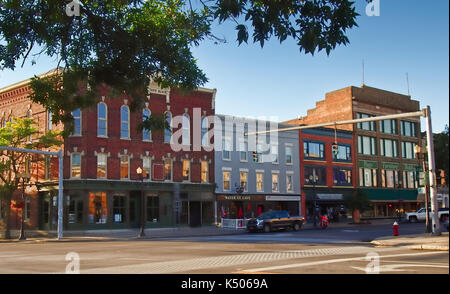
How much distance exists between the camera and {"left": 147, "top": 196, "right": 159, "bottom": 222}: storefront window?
42312mm

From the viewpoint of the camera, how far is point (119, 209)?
40.8 m

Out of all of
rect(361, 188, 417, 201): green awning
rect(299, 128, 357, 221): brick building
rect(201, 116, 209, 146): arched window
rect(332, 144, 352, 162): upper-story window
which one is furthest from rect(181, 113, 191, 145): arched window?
rect(361, 188, 417, 201): green awning

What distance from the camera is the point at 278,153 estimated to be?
51312 millimetres

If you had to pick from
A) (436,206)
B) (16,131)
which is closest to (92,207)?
(16,131)

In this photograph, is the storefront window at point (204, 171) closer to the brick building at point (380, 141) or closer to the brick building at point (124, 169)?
the brick building at point (124, 169)

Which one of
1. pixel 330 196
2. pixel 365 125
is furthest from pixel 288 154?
pixel 365 125

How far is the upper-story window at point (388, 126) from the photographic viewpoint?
62.7m

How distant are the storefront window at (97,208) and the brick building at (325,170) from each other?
22.6m

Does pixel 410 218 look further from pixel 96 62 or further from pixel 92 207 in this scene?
pixel 96 62

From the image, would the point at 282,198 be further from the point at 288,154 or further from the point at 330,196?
the point at 330,196

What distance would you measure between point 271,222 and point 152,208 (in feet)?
36.7

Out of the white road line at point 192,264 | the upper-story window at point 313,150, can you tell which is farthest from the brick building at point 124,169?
the white road line at point 192,264

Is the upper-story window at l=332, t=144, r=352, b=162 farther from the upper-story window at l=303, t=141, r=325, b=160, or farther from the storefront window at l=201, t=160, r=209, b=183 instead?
the storefront window at l=201, t=160, r=209, b=183

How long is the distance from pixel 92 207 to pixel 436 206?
26173 mm
